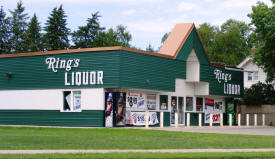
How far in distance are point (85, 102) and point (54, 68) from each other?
340cm

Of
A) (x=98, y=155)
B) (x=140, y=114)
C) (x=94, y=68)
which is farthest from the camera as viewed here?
(x=140, y=114)

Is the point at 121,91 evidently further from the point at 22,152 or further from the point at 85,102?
the point at 22,152

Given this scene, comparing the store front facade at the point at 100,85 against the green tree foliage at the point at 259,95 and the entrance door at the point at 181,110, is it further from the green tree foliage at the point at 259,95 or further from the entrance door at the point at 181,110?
the green tree foliage at the point at 259,95

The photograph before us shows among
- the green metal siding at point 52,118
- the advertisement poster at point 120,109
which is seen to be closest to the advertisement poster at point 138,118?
the advertisement poster at point 120,109

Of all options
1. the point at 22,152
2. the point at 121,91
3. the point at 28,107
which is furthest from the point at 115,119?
the point at 22,152

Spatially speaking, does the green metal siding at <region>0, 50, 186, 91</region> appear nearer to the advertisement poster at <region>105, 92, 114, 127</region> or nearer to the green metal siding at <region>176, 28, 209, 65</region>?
the green metal siding at <region>176, 28, 209, 65</region>

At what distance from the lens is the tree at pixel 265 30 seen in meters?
37.9

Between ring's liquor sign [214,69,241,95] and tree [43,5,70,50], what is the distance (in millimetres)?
30275

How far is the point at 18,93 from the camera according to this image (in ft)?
113

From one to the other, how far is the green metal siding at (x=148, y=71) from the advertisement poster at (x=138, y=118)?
6.41 ft

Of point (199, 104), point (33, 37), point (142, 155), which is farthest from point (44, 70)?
point (33, 37)

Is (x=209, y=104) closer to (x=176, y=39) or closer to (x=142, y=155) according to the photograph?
(x=176, y=39)

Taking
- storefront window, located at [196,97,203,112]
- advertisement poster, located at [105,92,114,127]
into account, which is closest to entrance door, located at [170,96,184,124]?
storefront window, located at [196,97,203,112]

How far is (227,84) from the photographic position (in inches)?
1676
